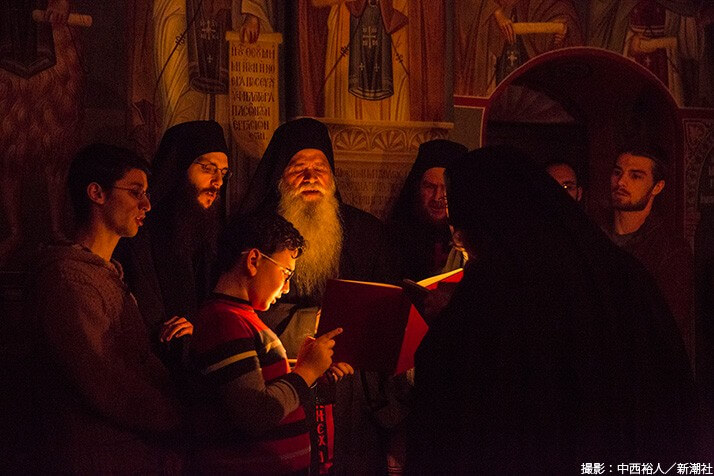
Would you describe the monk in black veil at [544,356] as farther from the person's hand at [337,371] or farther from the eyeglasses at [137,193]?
the eyeglasses at [137,193]

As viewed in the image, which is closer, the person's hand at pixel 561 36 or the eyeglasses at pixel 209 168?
the eyeglasses at pixel 209 168

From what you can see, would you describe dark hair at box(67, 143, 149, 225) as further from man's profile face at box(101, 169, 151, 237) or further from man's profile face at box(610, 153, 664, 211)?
man's profile face at box(610, 153, 664, 211)

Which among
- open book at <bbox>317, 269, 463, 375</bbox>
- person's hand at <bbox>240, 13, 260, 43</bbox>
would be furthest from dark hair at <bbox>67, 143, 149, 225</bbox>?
person's hand at <bbox>240, 13, 260, 43</bbox>

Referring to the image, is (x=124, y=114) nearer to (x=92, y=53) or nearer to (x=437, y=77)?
(x=92, y=53)

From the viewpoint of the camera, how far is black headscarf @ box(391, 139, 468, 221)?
621cm

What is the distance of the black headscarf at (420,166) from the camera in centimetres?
621

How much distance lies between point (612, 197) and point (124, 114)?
3.69 m

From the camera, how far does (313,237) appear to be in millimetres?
5699

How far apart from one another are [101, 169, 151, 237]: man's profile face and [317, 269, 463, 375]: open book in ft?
3.21

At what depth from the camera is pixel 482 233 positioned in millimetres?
3539

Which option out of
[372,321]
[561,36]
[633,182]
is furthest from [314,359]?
[561,36]

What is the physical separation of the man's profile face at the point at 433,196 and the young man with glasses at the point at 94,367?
2287 millimetres

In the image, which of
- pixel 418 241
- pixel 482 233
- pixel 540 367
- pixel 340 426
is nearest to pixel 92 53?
pixel 418 241

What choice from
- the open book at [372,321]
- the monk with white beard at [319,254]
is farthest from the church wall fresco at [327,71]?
the open book at [372,321]
